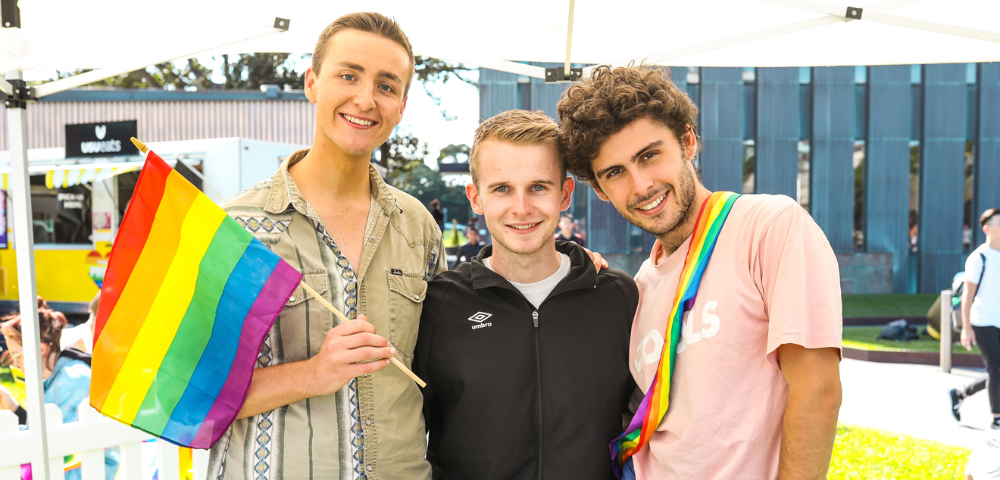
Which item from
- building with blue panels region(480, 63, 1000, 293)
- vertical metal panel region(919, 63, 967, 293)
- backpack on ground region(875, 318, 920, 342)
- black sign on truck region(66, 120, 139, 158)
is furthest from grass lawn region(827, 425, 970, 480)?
vertical metal panel region(919, 63, 967, 293)

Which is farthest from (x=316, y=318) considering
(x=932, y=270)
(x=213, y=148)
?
(x=932, y=270)

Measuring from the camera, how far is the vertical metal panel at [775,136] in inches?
695

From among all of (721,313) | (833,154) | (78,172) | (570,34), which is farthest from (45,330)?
(833,154)

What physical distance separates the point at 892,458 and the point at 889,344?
615 cm

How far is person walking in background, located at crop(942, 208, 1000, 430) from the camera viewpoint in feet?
20.5

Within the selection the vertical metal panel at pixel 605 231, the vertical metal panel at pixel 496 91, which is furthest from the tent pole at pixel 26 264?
the vertical metal panel at pixel 605 231

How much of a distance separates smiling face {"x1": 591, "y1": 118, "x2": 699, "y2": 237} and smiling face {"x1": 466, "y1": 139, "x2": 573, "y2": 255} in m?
0.23

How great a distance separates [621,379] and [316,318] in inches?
41.3

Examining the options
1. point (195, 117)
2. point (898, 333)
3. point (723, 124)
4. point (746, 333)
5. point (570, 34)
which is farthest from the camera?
point (723, 124)

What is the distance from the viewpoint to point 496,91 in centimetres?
1662

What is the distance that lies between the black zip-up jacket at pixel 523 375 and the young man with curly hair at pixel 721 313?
0.14 metres

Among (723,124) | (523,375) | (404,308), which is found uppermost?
(723,124)

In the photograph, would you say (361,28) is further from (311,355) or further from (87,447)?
(87,447)

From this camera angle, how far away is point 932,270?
1800 cm
